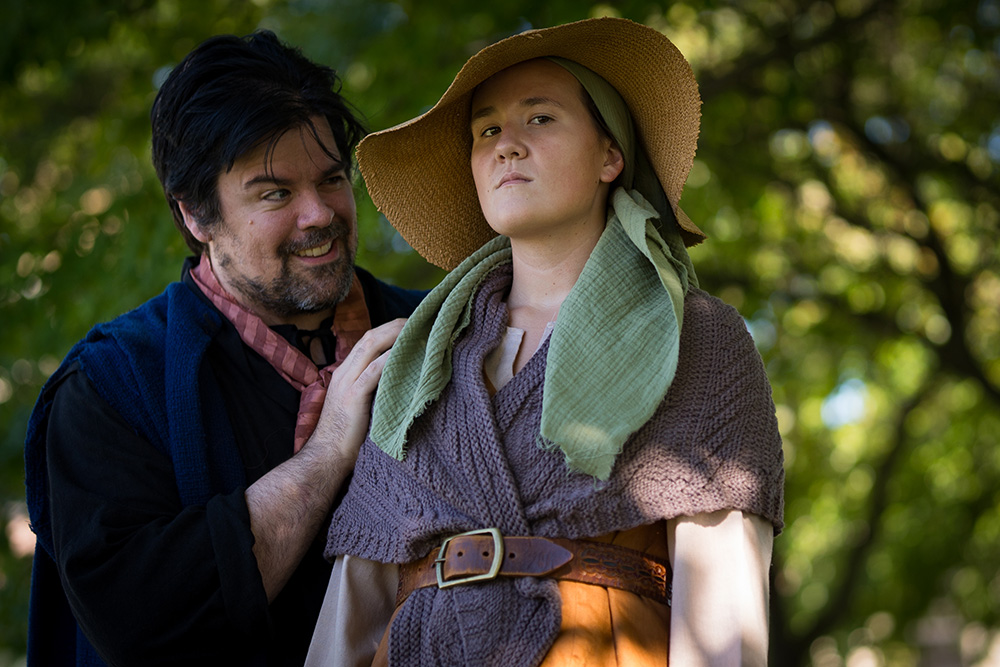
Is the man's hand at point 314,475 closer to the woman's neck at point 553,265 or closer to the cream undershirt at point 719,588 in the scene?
the woman's neck at point 553,265

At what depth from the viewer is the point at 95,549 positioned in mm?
2303

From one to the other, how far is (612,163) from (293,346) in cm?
107

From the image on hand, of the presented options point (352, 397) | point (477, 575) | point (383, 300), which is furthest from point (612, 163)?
point (383, 300)

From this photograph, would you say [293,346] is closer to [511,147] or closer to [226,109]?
[226,109]

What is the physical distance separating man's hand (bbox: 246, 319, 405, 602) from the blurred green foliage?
1174 millimetres

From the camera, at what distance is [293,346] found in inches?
111

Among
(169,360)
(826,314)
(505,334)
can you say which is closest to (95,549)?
(169,360)

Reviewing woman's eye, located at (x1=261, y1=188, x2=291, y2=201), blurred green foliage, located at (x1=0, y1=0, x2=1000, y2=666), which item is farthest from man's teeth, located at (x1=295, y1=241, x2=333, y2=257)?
blurred green foliage, located at (x1=0, y1=0, x2=1000, y2=666)

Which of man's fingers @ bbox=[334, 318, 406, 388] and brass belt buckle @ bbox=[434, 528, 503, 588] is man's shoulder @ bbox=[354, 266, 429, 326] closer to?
man's fingers @ bbox=[334, 318, 406, 388]

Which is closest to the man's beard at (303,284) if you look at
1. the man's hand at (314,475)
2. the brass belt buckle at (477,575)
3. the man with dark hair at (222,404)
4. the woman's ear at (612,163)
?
the man with dark hair at (222,404)

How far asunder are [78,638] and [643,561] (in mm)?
1495

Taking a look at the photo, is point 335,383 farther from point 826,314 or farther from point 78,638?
point 826,314

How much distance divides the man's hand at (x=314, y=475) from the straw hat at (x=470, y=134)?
0.29 m

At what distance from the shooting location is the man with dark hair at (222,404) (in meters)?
2.31
